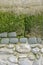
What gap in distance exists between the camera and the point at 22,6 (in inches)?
81.6

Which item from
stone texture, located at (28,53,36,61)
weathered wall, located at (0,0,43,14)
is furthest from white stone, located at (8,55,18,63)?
weathered wall, located at (0,0,43,14)

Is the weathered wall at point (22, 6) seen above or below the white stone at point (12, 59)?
above

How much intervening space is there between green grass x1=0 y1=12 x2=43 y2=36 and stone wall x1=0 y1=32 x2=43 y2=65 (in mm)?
89

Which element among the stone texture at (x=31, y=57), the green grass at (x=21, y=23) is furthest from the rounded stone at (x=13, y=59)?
the green grass at (x=21, y=23)

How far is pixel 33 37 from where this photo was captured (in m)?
2.04

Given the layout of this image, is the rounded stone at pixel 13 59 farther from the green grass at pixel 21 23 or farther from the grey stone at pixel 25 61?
the green grass at pixel 21 23

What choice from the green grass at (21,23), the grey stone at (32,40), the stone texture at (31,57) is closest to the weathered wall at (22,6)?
the green grass at (21,23)

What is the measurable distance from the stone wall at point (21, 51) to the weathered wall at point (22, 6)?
29cm

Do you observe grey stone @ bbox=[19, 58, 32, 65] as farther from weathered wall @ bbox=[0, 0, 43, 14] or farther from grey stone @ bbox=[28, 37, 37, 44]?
weathered wall @ bbox=[0, 0, 43, 14]

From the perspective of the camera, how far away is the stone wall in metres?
2.01

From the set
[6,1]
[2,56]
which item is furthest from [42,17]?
[2,56]

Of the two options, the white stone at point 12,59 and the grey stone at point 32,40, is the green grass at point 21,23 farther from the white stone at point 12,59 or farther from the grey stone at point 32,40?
the white stone at point 12,59

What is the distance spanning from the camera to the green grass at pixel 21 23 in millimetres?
2037

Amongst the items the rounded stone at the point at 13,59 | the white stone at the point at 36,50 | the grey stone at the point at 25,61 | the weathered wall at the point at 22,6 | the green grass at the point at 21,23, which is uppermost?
the weathered wall at the point at 22,6
